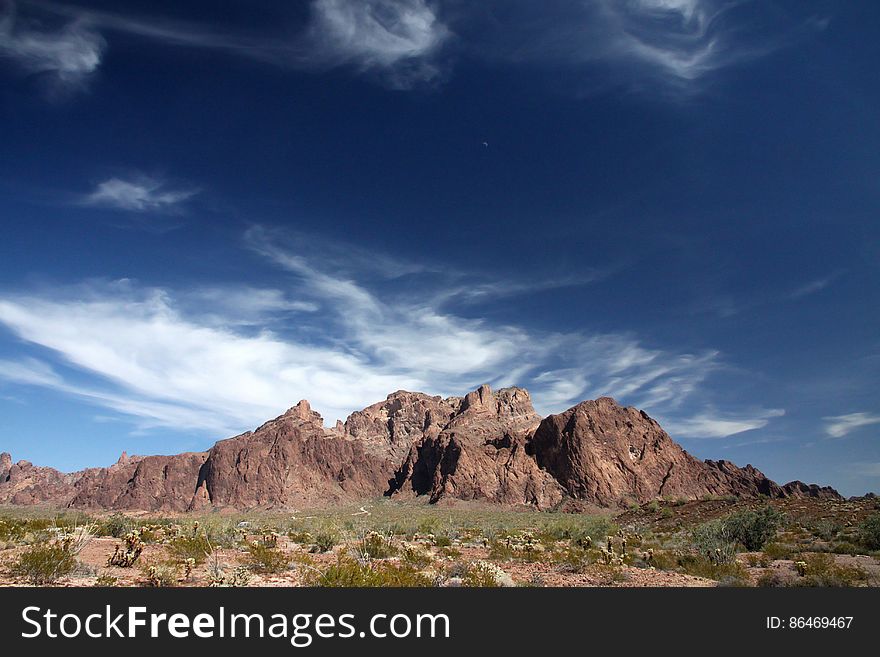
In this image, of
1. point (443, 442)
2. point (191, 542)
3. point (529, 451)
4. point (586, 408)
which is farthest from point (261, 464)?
point (191, 542)

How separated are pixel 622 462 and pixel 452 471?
46.3 metres

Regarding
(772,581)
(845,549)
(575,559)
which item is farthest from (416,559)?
(845,549)

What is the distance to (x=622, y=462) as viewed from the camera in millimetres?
124500

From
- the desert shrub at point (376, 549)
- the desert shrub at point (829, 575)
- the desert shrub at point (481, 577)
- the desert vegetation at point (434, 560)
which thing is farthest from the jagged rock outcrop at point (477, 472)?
the desert shrub at point (481, 577)

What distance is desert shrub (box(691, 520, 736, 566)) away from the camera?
51.7 feet

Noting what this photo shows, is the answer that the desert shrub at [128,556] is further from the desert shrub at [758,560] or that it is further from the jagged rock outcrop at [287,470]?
the jagged rock outcrop at [287,470]

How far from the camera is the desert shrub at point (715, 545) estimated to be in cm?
1577

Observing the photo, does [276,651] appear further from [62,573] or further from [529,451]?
[529,451]

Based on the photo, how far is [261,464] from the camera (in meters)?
157

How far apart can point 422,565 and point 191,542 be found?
8559 mm

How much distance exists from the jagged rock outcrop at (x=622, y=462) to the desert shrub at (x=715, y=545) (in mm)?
98842

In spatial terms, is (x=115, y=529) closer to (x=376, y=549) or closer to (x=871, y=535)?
(x=376, y=549)

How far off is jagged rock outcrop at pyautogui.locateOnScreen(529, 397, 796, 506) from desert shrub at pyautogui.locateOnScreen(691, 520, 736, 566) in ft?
324

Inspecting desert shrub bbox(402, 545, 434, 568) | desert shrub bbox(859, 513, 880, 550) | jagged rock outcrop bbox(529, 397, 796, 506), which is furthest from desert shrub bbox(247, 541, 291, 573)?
jagged rock outcrop bbox(529, 397, 796, 506)
